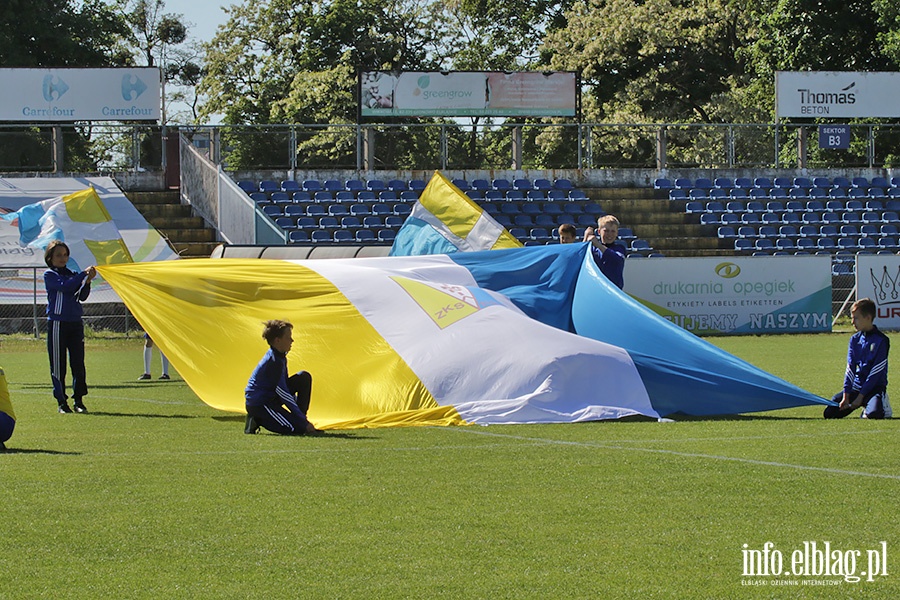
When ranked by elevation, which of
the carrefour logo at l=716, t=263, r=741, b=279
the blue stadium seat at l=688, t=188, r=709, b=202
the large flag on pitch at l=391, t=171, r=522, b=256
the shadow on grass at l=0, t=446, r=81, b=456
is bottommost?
the shadow on grass at l=0, t=446, r=81, b=456

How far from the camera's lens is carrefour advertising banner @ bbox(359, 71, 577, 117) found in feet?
112

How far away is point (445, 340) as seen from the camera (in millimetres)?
10516

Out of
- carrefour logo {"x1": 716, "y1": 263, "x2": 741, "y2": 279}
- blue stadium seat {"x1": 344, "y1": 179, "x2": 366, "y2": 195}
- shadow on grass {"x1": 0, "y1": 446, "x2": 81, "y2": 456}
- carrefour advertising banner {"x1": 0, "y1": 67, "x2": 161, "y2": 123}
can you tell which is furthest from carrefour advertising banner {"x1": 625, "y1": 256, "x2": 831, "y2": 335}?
shadow on grass {"x1": 0, "y1": 446, "x2": 81, "y2": 456}

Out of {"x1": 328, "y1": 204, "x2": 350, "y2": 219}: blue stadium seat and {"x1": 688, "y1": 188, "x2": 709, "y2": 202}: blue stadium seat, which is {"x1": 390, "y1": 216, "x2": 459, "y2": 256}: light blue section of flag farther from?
{"x1": 688, "y1": 188, "x2": 709, "y2": 202}: blue stadium seat

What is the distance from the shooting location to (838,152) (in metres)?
38.2

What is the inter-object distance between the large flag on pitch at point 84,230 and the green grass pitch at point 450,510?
617 centimetres

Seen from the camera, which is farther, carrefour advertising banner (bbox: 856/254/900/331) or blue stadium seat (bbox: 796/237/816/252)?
blue stadium seat (bbox: 796/237/816/252)

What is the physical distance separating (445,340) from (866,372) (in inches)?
135

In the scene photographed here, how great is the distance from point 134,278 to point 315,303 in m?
1.85

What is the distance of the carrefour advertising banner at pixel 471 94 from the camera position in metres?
34.2

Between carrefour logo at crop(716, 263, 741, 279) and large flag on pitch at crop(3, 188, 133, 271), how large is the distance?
1296 cm

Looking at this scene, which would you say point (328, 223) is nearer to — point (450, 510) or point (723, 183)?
point (723, 183)

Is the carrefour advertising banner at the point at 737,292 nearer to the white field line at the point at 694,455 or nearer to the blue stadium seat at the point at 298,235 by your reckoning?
the blue stadium seat at the point at 298,235

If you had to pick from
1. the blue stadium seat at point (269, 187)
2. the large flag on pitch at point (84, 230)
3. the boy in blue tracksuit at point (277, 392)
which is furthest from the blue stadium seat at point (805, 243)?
the boy in blue tracksuit at point (277, 392)
